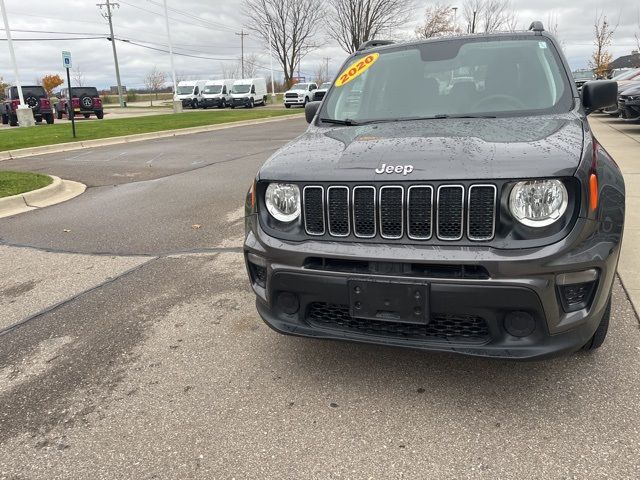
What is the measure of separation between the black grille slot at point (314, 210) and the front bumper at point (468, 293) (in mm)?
83

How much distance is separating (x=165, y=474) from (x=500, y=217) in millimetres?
1875

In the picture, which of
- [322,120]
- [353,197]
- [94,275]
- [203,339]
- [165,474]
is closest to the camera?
[165,474]

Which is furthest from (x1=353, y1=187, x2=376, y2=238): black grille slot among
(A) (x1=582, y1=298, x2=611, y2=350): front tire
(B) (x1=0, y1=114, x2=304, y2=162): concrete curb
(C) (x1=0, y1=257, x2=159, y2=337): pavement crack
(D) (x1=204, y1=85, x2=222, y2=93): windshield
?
(D) (x1=204, y1=85, x2=222, y2=93): windshield

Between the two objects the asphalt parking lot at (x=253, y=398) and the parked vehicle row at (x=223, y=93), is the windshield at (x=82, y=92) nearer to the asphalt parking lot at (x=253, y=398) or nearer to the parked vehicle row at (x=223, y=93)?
the parked vehicle row at (x=223, y=93)

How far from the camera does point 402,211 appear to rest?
2480 mm

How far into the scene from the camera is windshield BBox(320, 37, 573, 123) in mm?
3441

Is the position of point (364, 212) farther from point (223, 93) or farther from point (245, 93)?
point (223, 93)

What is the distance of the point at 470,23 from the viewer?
131 feet

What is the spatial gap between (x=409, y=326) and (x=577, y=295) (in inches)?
30.4

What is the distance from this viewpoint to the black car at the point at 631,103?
13.3 meters

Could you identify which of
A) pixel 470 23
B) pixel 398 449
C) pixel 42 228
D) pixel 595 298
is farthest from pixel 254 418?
pixel 470 23

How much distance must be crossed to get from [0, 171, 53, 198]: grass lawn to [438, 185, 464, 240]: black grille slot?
764 cm

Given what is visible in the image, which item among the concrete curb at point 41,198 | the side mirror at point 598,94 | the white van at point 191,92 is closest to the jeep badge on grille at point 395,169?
the side mirror at point 598,94

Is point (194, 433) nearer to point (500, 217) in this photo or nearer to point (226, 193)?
point (500, 217)
